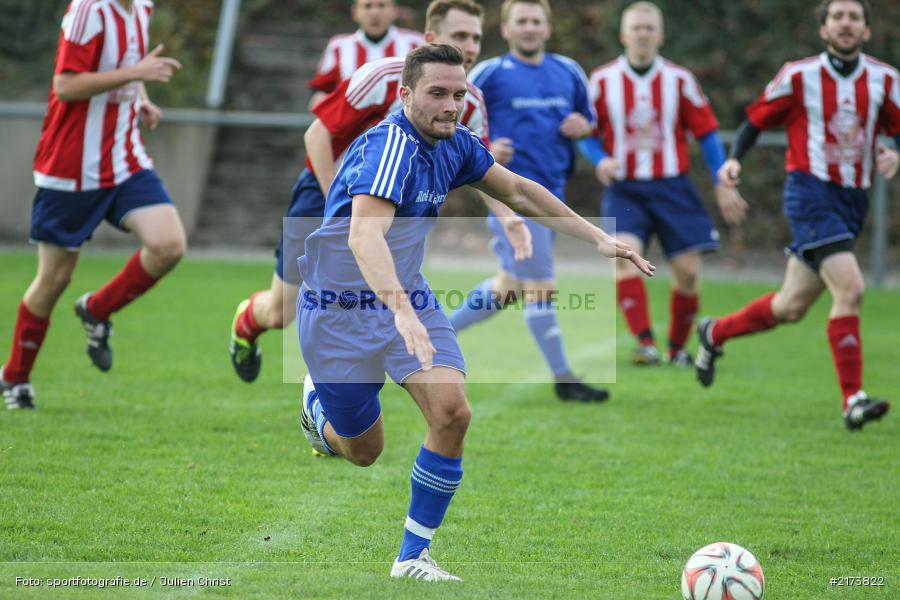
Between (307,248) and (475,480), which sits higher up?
(307,248)

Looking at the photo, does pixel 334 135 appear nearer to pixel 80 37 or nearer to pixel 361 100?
pixel 361 100

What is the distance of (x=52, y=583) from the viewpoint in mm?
3775

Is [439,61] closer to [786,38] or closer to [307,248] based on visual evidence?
[307,248]

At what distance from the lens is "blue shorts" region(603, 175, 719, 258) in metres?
8.89

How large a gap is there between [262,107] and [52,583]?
Answer: 1394 centimetres

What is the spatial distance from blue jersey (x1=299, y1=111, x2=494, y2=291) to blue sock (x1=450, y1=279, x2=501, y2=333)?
3381 mm

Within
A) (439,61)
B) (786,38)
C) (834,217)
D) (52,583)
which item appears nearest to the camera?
(52,583)

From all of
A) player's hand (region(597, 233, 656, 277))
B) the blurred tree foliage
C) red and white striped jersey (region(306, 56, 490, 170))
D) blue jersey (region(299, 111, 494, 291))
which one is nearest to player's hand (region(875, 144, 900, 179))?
red and white striped jersey (region(306, 56, 490, 170))

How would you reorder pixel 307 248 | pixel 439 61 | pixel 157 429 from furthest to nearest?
pixel 157 429, pixel 307 248, pixel 439 61

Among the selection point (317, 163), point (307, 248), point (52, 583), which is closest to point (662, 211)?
point (317, 163)

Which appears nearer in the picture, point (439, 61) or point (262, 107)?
point (439, 61)

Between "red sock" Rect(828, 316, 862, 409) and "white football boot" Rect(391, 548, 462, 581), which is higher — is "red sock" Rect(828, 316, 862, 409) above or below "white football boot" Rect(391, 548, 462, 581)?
above

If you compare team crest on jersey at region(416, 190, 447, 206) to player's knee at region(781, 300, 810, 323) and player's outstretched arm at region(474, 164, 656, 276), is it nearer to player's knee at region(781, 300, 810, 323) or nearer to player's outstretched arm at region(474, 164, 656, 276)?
player's outstretched arm at region(474, 164, 656, 276)

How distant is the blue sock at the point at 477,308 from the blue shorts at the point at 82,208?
216 centimetres
